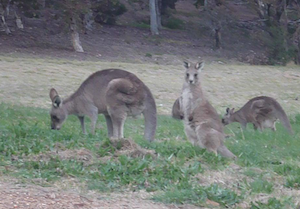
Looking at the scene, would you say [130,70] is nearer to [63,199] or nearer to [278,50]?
[278,50]

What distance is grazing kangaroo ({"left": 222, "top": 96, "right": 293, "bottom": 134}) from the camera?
15.1 metres

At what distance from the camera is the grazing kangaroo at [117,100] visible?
10547mm

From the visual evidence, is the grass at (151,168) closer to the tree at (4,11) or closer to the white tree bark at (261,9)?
the tree at (4,11)

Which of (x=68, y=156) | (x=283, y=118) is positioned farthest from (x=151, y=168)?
(x=283, y=118)

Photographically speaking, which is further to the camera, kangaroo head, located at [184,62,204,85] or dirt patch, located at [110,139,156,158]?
kangaroo head, located at [184,62,204,85]

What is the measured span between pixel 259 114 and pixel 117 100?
19.6 ft

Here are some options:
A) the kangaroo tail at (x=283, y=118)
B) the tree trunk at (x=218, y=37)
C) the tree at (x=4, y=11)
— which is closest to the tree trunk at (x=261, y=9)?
the tree trunk at (x=218, y=37)

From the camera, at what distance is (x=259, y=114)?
1542cm

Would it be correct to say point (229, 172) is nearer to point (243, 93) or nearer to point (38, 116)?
point (38, 116)

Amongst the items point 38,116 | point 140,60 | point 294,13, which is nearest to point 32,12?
point 140,60

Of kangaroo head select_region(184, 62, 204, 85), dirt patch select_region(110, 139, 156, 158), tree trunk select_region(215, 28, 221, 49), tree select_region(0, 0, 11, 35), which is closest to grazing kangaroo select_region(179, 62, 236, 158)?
kangaroo head select_region(184, 62, 204, 85)

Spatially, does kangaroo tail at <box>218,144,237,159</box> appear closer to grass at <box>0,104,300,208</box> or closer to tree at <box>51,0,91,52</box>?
grass at <box>0,104,300,208</box>

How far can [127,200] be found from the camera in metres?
6.80

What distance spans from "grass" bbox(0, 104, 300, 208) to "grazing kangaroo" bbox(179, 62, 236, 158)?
0.30m
